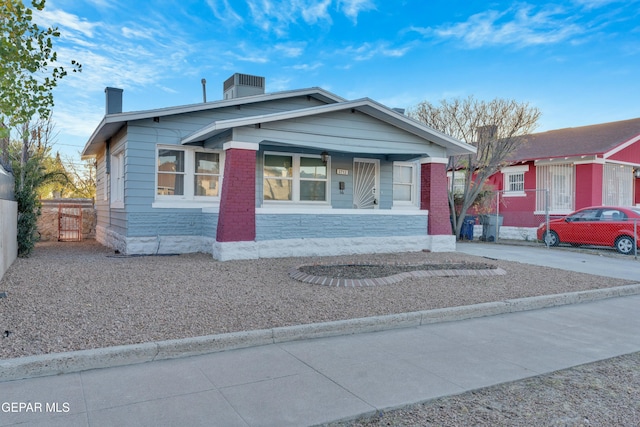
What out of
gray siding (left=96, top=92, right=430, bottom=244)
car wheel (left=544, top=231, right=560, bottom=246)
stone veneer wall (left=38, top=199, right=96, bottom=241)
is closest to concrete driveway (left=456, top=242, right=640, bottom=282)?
car wheel (left=544, top=231, right=560, bottom=246)

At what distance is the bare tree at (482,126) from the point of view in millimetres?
18297

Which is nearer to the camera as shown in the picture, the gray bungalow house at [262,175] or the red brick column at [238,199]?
the red brick column at [238,199]

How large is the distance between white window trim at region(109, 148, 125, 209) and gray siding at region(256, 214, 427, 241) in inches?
179

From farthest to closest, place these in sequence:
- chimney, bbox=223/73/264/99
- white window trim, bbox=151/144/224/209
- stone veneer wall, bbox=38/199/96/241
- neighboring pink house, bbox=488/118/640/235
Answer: neighboring pink house, bbox=488/118/640/235, stone veneer wall, bbox=38/199/96/241, chimney, bbox=223/73/264/99, white window trim, bbox=151/144/224/209

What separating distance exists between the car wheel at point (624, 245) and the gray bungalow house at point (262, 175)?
6.08 metres

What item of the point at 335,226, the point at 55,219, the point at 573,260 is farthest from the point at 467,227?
the point at 55,219

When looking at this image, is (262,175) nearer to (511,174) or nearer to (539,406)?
(539,406)

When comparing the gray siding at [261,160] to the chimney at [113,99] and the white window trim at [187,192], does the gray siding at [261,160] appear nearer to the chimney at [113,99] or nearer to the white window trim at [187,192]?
the white window trim at [187,192]

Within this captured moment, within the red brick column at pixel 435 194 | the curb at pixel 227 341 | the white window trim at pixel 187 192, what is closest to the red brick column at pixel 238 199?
the white window trim at pixel 187 192

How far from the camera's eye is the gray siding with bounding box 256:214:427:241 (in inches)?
437

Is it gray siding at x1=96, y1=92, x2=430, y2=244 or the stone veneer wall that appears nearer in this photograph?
gray siding at x1=96, y1=92, x2=430, y2=244

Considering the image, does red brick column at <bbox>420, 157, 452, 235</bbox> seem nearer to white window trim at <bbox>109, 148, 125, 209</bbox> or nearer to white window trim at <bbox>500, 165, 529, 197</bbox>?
white window trim at <bbox>109, 148, 125, 209</bbox>

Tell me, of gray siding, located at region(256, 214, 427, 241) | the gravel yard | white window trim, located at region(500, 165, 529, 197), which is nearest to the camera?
the gravel yard

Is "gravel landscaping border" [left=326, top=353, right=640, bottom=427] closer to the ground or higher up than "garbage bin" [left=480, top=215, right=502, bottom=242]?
closer to the ground
